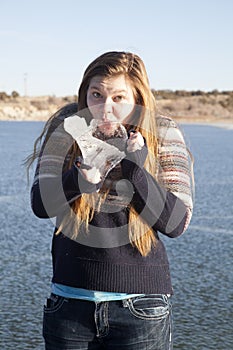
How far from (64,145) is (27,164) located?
0.24 metres

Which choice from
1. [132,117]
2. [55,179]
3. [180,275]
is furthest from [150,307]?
[180,275]

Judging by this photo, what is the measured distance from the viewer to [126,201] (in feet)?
7.16

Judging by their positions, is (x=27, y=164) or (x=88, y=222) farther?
(x=27, y=164)

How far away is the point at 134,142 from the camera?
2094 mm

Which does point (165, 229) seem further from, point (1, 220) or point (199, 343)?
point (1, 220)

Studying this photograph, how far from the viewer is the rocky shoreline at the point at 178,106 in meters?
67.4

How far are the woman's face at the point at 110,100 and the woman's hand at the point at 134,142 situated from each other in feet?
0.31

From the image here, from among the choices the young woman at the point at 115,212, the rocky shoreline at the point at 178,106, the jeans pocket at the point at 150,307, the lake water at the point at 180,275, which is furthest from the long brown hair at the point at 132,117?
the rocky shoreline at the point at 178,106

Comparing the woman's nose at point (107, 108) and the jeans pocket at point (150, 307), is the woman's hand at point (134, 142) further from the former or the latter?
the jeans pocket at point (150, 307)

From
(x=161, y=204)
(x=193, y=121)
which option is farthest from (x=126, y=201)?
(x=193, y=121)

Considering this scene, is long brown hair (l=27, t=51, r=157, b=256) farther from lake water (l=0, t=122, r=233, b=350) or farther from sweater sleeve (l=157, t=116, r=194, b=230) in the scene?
lake water (l=0, t=122, r=233, b=350)

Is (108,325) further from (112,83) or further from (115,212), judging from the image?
(112,83)

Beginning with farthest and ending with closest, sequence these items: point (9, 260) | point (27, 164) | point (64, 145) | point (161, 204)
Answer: point (9, 260)
point (27, 164)
point (64, 145)
point (161, 204)

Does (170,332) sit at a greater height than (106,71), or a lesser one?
lesser
